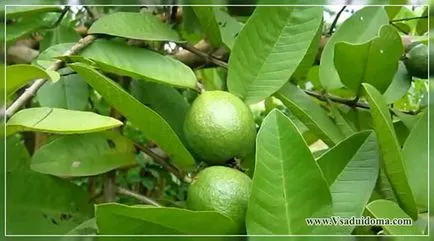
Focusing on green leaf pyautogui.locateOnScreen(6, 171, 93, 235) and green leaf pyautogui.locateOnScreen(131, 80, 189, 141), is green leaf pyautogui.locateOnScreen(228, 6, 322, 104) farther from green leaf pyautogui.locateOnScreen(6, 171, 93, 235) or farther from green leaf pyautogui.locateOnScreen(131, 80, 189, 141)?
green leaf pyautogui.locateOnScreen(6, 171, 93, 235)

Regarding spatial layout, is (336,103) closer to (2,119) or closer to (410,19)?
(410,19)

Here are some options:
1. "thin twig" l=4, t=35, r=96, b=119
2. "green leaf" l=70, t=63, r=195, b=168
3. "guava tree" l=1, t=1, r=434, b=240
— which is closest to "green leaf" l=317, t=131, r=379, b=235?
"guava tree" l=1, t=1, r=434, b=240

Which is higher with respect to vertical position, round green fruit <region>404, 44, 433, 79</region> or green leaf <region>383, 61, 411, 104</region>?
round green fruit <region>404, 44, 433, 79</region>

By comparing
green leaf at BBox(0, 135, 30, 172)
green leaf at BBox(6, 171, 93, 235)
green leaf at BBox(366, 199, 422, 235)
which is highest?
green leaf at BBox(366, 199, 422, 235)

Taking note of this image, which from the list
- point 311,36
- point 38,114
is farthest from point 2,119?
point 311,36

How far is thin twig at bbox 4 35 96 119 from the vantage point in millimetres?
466

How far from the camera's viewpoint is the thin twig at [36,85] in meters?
0.47

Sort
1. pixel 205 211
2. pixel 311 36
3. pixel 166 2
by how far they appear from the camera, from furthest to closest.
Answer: pixel 166 2 < pixel 311 36 < pixel 205 211

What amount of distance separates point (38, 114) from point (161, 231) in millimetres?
114

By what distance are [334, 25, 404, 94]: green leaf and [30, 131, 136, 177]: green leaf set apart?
197mm

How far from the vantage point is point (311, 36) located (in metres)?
0.54

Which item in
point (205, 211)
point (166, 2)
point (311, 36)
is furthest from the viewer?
point (166, 2)

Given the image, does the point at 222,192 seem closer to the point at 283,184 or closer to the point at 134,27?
the point at 283,184

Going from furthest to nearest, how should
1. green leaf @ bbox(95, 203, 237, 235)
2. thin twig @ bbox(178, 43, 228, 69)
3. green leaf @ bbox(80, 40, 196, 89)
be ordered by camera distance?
thin twig @ bbox(178, 43, 228, 69) → green leaf @ bbox(80, 40, 196, 89) → green leaf @ bbox(95, 203, 237, 235)
